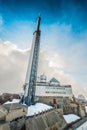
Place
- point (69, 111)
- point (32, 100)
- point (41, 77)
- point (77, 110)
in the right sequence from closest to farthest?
point (32, 100) < point (69, 111) < point (77, 110) < point (41, 77)

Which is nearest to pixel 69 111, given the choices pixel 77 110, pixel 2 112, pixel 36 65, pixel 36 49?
pixel 77 110

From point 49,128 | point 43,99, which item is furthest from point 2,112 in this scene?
point 43,99

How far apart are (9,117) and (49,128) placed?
8.00 metres

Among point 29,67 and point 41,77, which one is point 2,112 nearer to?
point 29,67

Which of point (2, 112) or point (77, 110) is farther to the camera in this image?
point (77, 110)

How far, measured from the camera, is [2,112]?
22016mm

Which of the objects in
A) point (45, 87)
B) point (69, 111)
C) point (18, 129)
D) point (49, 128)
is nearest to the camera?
point (18, 129)

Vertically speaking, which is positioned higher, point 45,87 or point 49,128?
point 45,87

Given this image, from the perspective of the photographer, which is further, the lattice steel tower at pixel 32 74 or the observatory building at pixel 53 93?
the observatory building at pixel 53 93

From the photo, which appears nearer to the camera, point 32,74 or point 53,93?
point 32,74

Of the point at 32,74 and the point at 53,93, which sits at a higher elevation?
the point at 32,74


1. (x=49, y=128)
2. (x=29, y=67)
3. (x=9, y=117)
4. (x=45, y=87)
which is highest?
(x=29, y=67)

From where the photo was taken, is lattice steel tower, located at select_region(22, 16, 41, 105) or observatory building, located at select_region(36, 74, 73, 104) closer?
lattice steel tower, located at select_region(22, 16, 41, 105)

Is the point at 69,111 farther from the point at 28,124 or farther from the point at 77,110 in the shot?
the point at 28,124
